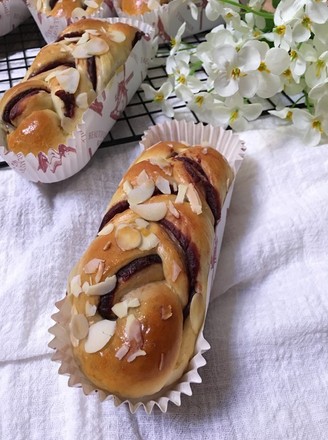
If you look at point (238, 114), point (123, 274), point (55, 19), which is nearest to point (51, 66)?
point (55, 19)

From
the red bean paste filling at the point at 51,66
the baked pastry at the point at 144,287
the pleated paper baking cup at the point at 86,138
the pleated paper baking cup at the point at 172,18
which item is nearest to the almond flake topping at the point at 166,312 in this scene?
the baked pastry at the point at 144,287

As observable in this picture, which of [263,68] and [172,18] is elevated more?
[263,68]

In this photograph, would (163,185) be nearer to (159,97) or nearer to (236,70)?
(236,70)

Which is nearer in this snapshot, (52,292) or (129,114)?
(52,292)

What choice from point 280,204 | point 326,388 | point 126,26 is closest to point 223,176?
point 280,204

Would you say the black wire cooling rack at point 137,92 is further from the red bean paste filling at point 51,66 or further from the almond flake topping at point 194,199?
the almond flake topping at point 194,199

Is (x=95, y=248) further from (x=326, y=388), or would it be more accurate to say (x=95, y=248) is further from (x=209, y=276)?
(x=326, y=388)

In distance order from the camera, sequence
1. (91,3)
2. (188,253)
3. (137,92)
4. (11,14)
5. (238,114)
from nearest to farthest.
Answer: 1. (188,253)
2. (238,114)
3. (137,92)
4. (91,3)
5. (11,14)
